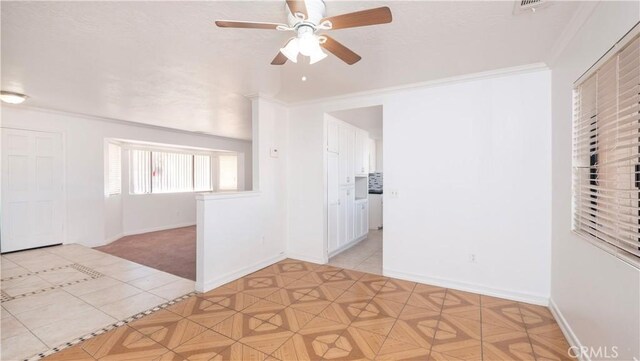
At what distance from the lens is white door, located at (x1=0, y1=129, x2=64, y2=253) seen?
14.2 feet

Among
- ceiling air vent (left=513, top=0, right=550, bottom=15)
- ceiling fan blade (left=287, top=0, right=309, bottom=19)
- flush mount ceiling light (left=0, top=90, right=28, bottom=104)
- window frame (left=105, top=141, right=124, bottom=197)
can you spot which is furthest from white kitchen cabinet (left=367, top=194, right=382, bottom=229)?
flush mount ceiling light (left=0, top=90, right=28, bottom=104)

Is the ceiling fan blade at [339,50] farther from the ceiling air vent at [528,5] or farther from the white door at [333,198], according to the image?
the white door at [333,198]

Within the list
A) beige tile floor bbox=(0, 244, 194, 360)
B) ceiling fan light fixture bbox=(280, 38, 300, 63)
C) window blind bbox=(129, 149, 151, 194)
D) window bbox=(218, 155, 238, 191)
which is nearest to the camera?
ceiling fan light fixture bbox=(280, 38, 300, 63)

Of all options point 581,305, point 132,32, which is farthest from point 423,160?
point 132,32

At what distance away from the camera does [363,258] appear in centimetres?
439

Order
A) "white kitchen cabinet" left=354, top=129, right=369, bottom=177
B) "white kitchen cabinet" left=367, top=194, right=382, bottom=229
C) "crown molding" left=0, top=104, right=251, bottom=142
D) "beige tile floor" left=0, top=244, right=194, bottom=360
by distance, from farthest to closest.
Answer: "white kitchen cabinet" left=367, top=194, right=382, bottom=229 → "white kitchen cabinet" left=354, top=129, right=369, bottom=177 → "crown molding" left=0, top=104, right=251, bottom=142 → "beige tile floor" left=0, top=244, right=194, bottom=360

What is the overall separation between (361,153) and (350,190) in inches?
36.0

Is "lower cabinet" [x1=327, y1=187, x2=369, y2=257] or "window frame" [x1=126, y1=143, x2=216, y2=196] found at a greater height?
"window frame" [x1=126, y1=143, x2=216, y2=196]

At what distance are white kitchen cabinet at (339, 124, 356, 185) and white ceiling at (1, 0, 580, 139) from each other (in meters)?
1.08

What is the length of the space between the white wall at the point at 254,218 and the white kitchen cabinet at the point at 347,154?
0.98 m

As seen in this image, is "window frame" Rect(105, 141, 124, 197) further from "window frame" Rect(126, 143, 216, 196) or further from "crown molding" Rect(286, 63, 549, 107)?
"crown molding" Rect(286, 63, 549, 107)

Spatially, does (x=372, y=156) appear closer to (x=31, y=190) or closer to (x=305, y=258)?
(x=305, y=258)

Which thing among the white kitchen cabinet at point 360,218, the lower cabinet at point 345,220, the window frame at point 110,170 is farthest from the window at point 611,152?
the window frame at point 110,170

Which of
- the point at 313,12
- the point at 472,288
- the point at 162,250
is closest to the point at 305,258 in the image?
the point at 472,288
